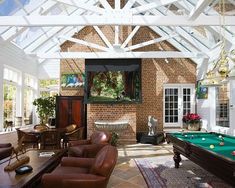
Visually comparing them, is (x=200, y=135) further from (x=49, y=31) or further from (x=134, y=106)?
(x=49, y=31)

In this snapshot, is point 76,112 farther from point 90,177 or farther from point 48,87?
point 90,177

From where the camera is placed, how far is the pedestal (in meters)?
9.72

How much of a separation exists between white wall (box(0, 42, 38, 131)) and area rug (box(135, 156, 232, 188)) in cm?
561

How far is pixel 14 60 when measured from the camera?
1029cm

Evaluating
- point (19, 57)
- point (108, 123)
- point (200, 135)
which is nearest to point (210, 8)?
point (200, 135)

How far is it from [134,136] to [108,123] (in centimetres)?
125

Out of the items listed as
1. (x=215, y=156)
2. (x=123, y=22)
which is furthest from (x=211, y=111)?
(x=215, y=156)

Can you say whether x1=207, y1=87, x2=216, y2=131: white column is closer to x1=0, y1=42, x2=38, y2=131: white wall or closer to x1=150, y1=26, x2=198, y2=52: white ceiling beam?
x1=150, y1=26, x2=198, y2=52: white ceiling beam

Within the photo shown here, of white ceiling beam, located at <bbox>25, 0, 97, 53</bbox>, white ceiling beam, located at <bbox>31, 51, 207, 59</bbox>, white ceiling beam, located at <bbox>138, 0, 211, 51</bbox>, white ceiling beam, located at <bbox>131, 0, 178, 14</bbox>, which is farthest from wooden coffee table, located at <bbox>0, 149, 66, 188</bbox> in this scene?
white ceiling beam, located at <bbox>138, 0, 211, 51</bbox>

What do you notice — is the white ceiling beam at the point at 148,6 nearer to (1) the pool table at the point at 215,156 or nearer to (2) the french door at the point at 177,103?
(1) the pool table at the point at 215,156

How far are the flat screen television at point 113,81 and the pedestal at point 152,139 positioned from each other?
1.39 m

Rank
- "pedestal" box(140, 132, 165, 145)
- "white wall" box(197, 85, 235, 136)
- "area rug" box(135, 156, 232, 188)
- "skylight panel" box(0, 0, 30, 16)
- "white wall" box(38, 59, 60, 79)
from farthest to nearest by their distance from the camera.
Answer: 1. "white wall" box(38, 59, 60, 79)
2. "pedestal" box(140, 132, 165, 145)
3. "skylight panel" box(0, 0, 30, 16)
4. "white wall" box(197, 85, 235, 136)
5. "area rug" box(135, 156, 232, 188)

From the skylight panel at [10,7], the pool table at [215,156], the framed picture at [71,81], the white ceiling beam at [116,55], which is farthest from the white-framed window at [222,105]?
the skylight panel at [10,7]

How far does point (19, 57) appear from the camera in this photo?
426 inches
